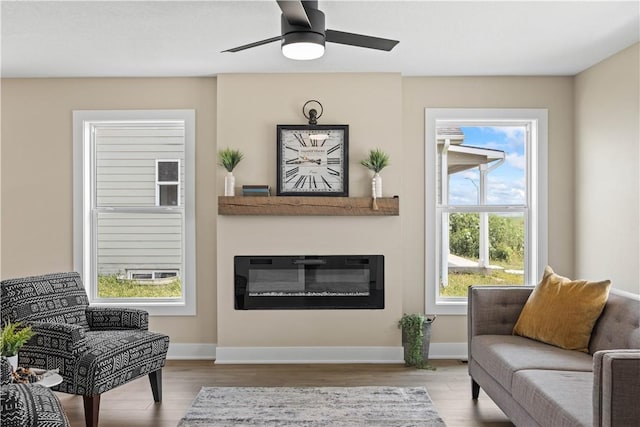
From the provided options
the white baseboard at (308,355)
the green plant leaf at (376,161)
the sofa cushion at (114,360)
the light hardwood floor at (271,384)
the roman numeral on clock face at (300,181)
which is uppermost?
the green plant leaf at (376,161)

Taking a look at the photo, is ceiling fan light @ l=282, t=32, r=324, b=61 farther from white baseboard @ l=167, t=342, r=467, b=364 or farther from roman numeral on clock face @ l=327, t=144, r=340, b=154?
white baseboard @ l=167, t=342, r=467, b=364

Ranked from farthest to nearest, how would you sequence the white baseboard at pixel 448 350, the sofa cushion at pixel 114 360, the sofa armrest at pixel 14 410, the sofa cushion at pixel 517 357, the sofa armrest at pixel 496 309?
the white baseboard at pixel 448 350
the sofa armrest at pixel 496 309
the sofa cushion at pixel 114 360
the sofa cushion at pixel 517 357
the sofa armrest at pixel 14 410

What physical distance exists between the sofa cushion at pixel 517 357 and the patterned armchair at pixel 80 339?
6.73 ft

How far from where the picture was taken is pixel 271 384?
430 cm

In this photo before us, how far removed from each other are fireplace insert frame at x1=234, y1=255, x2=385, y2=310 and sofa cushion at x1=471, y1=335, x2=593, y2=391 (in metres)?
1.38

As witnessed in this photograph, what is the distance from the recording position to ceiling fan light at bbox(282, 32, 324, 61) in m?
2.88

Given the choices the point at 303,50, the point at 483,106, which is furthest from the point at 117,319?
the point at 483,106

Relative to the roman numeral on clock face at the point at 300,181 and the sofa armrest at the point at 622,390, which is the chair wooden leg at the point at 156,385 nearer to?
the roman numeral on clock face at the point at 300,181

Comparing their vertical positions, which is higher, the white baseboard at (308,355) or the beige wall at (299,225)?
the beige wall at (299,225)

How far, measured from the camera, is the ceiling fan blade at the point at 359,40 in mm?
3041

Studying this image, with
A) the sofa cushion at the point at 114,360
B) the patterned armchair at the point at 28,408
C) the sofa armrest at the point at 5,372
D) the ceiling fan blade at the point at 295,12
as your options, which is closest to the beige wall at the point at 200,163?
the sofa cushion at the point at 114,360

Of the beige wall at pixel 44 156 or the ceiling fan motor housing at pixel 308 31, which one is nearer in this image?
the ceiling fan motor housing at pixel 308 31

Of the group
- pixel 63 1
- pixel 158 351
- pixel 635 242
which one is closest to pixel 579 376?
pixel 635 242

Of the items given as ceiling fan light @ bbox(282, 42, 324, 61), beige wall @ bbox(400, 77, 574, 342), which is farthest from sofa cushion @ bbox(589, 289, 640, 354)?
ceiling fan light @ bbox(282, 42, 324, 61)
